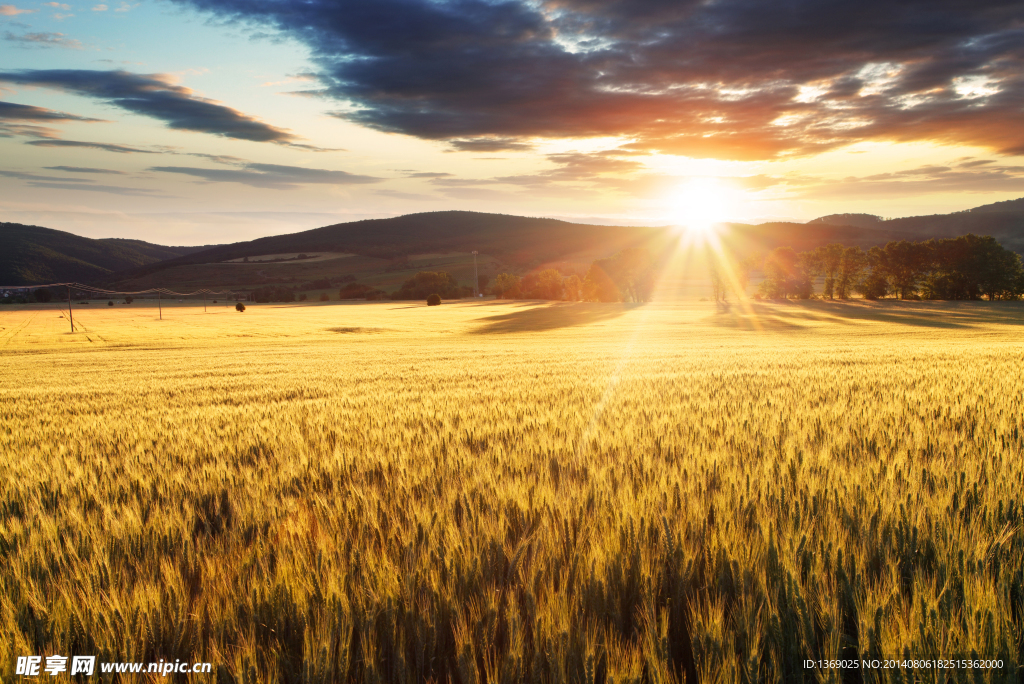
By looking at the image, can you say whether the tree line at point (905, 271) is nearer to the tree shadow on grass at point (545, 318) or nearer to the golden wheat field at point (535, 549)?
the tree shadow on grass at point (545, 318)

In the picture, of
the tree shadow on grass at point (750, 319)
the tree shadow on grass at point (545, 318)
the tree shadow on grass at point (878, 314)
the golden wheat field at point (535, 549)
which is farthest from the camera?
the tree shadow on grass at point (545, 318)

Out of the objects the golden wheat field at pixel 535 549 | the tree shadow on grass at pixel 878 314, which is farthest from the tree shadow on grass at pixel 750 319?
the golden wheat field at pixel 535 549

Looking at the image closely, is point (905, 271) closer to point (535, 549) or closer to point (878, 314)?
point (878, 314)

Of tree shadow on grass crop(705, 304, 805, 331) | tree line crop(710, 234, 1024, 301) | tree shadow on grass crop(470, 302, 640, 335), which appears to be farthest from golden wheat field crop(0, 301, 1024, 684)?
tree line crop(710, 234, 1024, 301)

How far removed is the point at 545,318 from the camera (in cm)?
6869

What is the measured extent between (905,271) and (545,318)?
6491cm

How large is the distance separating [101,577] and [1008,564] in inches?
140

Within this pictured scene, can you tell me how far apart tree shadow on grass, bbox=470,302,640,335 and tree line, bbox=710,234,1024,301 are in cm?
3207

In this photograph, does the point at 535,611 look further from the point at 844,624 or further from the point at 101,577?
the point at 101,577

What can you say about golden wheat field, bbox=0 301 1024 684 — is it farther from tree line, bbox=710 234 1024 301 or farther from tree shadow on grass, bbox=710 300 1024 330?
tree line, bbox=710 234 1024 301

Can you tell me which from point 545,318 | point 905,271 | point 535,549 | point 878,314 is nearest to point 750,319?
point 878,314

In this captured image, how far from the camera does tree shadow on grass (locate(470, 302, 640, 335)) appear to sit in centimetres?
5700

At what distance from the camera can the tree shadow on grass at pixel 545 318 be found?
57.0 metres

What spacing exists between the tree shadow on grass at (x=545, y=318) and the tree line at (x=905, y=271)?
32.1 meters
